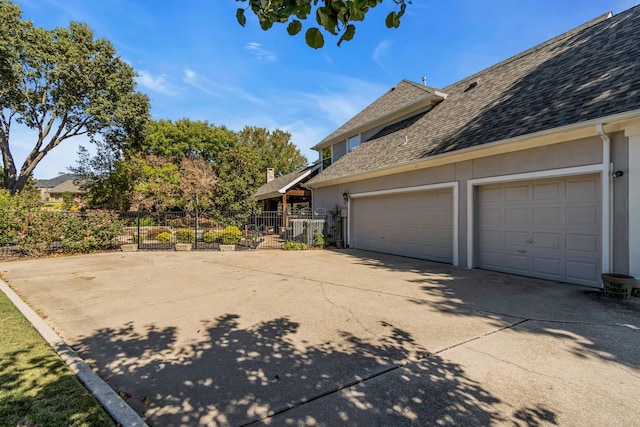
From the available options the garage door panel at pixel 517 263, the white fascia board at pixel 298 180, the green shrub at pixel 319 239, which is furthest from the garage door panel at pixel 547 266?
the white fascia board at pixel 298 180

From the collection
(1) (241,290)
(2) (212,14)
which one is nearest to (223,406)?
(1) (241,290)

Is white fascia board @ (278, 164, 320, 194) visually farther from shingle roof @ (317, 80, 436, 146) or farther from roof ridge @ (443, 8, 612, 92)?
roof ridge @ (443, 8, 612, 92)

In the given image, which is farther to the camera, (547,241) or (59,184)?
(59,184)

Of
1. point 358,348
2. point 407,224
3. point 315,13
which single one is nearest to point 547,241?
point 407,224

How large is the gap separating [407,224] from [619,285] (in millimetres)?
5965

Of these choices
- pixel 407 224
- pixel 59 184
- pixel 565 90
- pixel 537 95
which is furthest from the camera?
pixel 59 184

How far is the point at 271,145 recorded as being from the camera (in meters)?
43.2

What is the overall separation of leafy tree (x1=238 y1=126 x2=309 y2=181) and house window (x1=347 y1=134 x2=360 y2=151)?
26.0 meters

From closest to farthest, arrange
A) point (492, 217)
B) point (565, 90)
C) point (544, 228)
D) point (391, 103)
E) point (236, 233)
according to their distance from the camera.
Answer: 1. point (544, 228)
2. point (565, 90)
3. point (492, 217)
4. point (236, 233)
5. point (391, 103)

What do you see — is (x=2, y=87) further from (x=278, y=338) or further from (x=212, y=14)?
(x=278, y=338)

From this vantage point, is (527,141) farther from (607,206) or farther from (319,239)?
(319,239)

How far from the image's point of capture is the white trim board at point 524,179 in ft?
19.1

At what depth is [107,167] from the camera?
27.5 m

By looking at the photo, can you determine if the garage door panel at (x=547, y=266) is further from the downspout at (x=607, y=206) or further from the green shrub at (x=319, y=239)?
the green shrub at (x=319, y=239)
